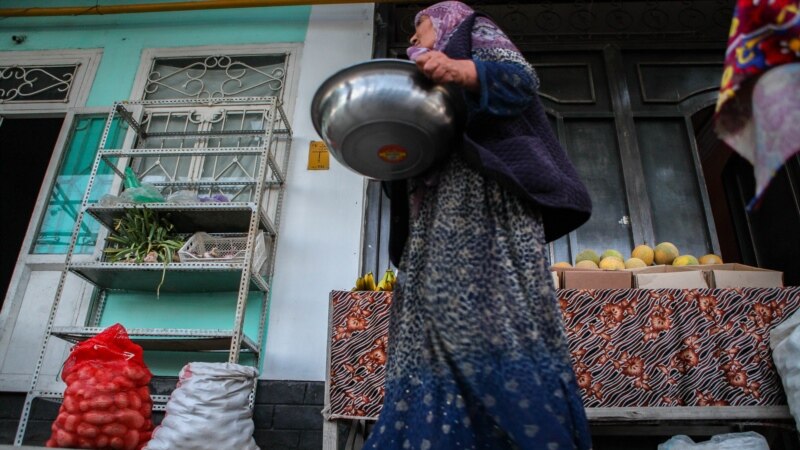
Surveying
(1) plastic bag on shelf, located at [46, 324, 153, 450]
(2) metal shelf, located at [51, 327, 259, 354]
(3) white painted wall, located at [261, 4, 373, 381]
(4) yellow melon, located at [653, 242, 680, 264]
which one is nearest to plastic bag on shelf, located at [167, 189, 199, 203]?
(3) white painted wall, located at [261, 4, 373, 381]

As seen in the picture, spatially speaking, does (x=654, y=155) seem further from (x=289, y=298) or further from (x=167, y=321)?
(x=167, y=321)

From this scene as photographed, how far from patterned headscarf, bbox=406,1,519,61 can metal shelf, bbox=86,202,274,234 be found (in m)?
1.86

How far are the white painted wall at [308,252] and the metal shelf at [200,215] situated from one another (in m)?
0.25

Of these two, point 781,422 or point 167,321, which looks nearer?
point 781,422

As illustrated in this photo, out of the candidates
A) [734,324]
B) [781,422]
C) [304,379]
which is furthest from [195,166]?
[781,422]

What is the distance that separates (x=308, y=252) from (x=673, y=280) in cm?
198

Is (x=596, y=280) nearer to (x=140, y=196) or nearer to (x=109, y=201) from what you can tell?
(x=140, y=196)

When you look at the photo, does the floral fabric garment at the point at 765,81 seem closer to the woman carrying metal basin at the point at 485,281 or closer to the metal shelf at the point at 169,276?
the woman carrying metal basin at the point at 485,281

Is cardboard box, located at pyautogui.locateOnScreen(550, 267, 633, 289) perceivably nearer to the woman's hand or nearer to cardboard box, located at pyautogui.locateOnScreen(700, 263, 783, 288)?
cardboard box, located at pyautogui.locateOnScreen(700, 263, 783, 288)

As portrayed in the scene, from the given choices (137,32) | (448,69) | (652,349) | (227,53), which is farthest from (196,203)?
(652,349)

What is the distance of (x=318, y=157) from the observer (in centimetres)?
372

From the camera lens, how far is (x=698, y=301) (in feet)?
7.77

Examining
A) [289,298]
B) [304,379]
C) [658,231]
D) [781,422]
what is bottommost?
[781,422]

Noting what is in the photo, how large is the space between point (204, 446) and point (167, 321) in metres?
1.17
